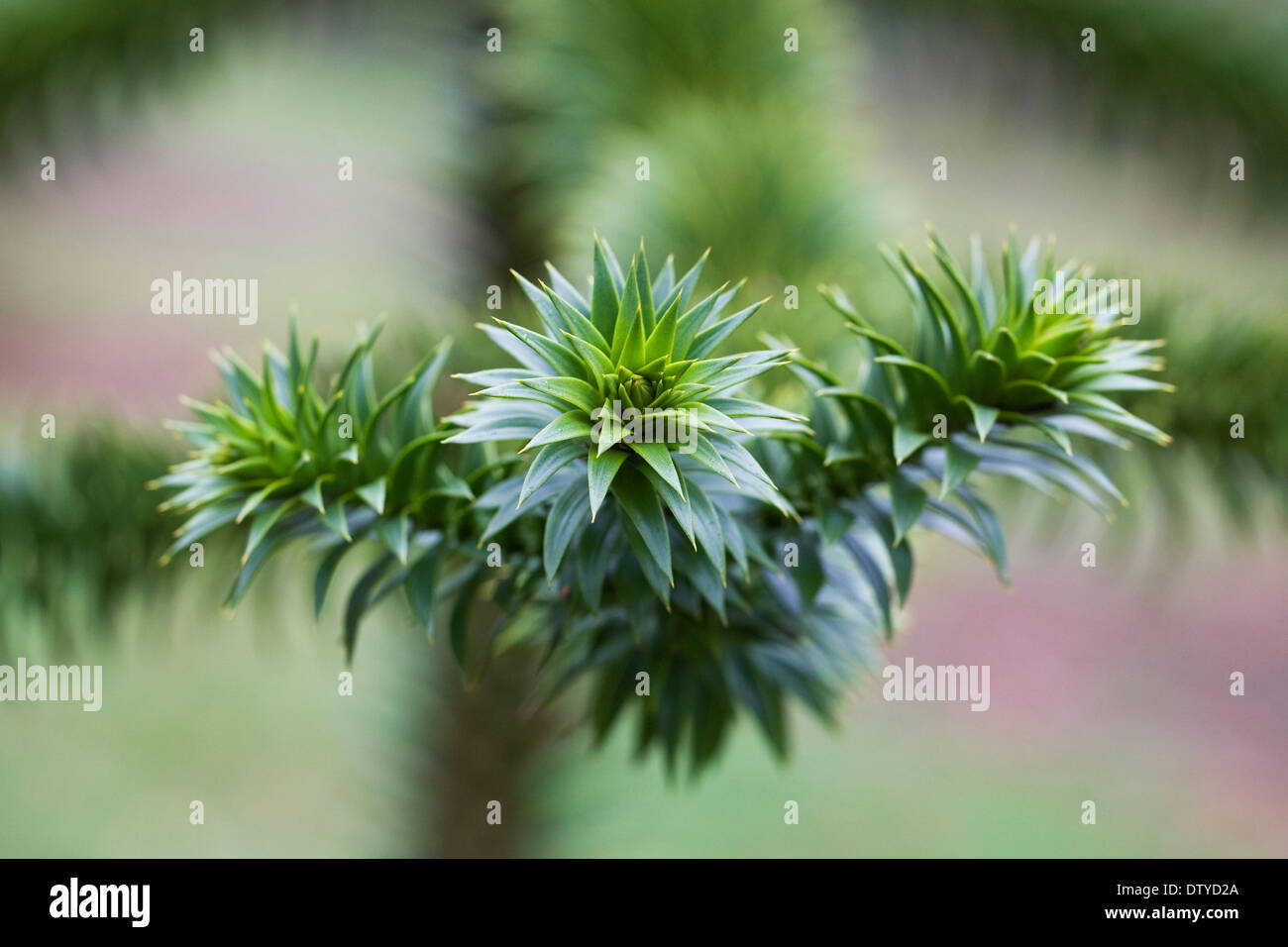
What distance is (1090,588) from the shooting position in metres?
3.70

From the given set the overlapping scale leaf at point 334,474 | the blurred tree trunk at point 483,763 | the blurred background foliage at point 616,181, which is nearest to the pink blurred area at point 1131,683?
the blurred background foliage at point 616,181

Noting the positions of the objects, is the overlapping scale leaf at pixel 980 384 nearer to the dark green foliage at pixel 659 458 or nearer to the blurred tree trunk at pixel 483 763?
the dark green foliage at pixel 659 458

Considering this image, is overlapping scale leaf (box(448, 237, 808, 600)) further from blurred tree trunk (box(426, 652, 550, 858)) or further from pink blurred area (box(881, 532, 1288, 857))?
pink blurred area (box(881, 532, 1288, 857))

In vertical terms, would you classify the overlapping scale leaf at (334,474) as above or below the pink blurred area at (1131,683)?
above

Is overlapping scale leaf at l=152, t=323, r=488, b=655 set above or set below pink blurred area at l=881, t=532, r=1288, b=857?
above

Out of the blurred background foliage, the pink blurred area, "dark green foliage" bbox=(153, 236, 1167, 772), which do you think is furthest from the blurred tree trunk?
the pink blurred area

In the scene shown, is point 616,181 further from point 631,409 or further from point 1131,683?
point 1131,683

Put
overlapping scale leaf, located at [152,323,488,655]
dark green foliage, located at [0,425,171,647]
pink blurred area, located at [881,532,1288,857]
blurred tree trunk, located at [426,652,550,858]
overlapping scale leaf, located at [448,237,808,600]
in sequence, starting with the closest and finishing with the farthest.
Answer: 1. overlapping scale leaf, located at [448,237,808,600]
2. overlapping scale leaf, located at [152,323,488,655]
3. dark green foliage, located at [0,425,171,647]
4. blurred tree trunk, located at [426,652,550,858]
5. pink blurred area, located at [881,532,1288,857]

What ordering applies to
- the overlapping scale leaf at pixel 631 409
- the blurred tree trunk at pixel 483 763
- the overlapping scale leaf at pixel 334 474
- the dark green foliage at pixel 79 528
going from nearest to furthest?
the overlapping scale leaf at pixel 631 409
the overlapping scale leaf at pixel 334 474
the dark green foliage at pixel 79 528
the blurred tree trunk at pixel 483 763

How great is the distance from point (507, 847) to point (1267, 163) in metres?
1.24

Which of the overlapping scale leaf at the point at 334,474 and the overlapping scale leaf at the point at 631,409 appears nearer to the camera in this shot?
the overlapping scale leaf at the point at 631,409

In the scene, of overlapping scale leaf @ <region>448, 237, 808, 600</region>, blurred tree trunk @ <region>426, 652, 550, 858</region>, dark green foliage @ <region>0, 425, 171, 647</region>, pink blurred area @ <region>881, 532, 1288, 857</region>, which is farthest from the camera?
pink blurred area @ <region>881, 532, 1288, 857</region>

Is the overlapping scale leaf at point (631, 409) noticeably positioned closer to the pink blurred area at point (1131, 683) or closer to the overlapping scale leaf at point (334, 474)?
the overlapping scale leaf at point (334, 474)

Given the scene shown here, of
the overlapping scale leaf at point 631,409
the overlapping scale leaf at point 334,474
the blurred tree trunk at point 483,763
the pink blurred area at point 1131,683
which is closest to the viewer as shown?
the overlapping scale leaf at point 631,409
